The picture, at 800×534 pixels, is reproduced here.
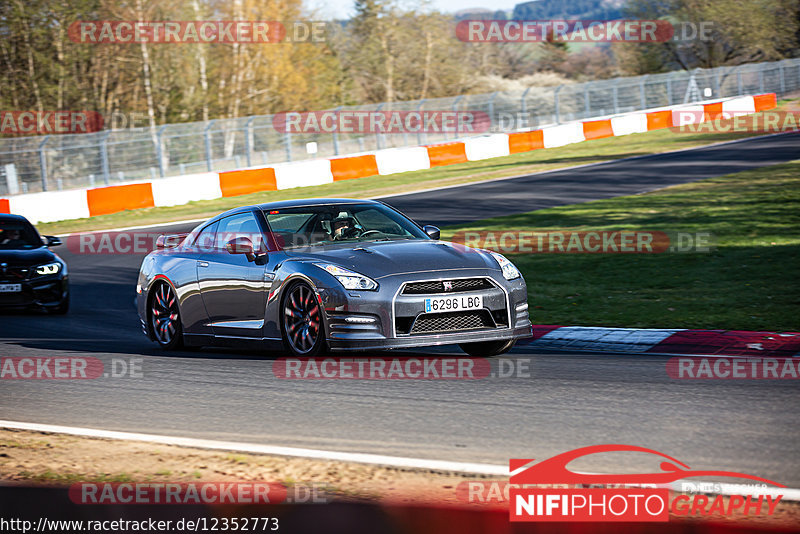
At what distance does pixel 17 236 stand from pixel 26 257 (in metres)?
0.82

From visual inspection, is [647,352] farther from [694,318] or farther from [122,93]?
[122,93]

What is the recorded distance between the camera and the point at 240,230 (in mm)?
9406

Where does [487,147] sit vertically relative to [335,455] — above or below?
above

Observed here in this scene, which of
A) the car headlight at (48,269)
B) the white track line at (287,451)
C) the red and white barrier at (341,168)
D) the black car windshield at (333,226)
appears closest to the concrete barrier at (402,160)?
the red and white barrier at (341,168)

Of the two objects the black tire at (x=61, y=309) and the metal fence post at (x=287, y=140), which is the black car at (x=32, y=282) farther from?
the metal fence post at (x=287, y=140)

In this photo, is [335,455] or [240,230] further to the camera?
[240,230]

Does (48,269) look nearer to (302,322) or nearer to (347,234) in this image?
(347,234)

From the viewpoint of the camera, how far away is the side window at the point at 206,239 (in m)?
9.78

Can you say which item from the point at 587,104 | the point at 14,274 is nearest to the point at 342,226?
the point at 14,274

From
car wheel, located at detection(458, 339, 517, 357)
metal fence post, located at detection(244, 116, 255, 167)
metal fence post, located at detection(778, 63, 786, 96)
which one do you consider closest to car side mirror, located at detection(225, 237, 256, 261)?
car wheel, located at detection(458, 339, 517, 357)

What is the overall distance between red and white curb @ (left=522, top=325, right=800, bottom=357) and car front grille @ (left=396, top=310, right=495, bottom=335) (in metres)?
1.70

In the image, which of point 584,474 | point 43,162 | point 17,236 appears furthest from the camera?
point 43,162

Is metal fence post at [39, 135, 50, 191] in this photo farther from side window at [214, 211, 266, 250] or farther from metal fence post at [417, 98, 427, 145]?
side window at [214, 211, 266, 250]

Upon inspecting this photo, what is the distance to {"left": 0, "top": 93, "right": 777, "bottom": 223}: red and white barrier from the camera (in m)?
25.6
